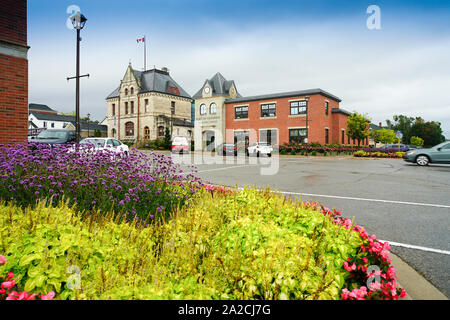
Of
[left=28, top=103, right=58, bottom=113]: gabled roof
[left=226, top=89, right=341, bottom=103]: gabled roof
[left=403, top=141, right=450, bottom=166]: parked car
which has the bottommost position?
[left=403, top=141, right=450, bottom=166]: parked car

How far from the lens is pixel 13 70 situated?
7.78 metres

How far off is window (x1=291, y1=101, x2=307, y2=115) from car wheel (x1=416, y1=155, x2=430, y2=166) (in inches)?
693

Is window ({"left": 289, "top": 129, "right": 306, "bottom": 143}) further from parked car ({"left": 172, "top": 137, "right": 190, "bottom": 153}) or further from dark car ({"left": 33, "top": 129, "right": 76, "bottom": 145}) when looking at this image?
dark car ({"left": 33, "top": 129, "right": 76, "bottom": 145})

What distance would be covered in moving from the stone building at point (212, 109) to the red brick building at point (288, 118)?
45.1 inches

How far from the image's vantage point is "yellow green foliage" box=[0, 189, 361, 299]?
209 cm

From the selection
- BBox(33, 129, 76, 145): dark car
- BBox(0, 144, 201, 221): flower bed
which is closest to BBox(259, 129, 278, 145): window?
BBox(33, 129, 76, 145): dark car

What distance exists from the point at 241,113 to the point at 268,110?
4.23 meters

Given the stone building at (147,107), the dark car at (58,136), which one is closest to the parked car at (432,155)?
the dark car at (58,136)

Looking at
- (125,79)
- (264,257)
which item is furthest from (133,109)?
(264,257)

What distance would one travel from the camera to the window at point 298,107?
35188 millimetres

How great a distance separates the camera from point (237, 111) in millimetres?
40562

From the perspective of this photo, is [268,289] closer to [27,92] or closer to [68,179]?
[68,179]

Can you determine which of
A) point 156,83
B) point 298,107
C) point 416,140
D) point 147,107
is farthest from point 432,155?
point 416,140

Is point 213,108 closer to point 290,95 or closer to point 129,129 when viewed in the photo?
point 290,95
